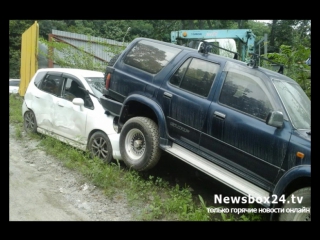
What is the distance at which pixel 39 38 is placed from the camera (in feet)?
23.6

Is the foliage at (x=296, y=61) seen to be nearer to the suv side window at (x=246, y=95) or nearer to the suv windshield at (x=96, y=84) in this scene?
the suv side window at (x=246, y=95)

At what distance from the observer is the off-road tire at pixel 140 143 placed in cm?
389

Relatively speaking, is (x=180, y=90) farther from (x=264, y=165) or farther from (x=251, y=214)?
(x=251, y=214)

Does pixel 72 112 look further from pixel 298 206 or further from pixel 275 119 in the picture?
pixel 298 206

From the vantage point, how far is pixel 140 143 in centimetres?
407

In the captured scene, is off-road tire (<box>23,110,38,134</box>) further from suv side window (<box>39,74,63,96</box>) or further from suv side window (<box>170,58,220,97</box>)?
suv side window (<box>170,58,220,97</box>)

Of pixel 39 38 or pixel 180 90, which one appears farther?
pixel 39 38

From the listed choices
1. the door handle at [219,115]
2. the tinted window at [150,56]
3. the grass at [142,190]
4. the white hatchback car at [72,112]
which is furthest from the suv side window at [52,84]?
the door handle at [219,115]

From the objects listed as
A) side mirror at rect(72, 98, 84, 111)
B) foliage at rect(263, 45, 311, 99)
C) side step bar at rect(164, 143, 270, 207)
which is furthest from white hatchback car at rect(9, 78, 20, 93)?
foliage at rect(263, 45, 311, 99)

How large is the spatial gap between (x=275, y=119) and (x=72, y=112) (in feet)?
10.6

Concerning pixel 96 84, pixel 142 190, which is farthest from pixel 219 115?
pixel 96 84

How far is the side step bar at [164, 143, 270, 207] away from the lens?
3.29 metres
